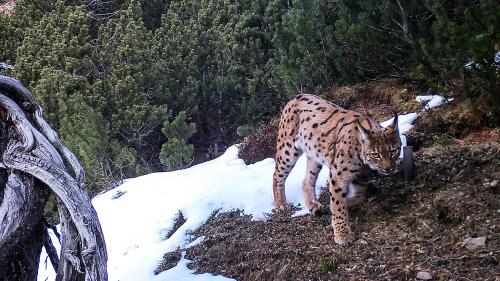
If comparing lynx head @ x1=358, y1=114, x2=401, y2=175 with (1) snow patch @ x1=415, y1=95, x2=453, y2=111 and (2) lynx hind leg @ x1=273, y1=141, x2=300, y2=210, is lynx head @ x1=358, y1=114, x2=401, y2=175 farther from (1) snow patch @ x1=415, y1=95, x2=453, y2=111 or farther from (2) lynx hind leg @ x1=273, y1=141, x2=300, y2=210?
(1) snow patch @ x1=415, y1=95, x2=453, y2=111

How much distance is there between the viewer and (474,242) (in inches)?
223

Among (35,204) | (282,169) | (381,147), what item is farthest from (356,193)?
(35,204)

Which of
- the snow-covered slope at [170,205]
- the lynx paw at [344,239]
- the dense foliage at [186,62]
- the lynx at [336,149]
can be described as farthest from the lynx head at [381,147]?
the snow-covered slope at [170,205]

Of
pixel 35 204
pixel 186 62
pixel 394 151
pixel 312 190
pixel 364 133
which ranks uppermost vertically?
pixel 186 62

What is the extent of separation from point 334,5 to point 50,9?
8.96m

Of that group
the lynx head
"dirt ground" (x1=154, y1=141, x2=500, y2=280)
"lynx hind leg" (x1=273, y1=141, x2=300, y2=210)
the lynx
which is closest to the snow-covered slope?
"lynx hind leg" (x1=273, y1=141, x2=300, y2=210)

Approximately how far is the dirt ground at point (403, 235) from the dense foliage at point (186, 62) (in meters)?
1.24

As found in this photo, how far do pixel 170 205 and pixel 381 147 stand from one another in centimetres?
405

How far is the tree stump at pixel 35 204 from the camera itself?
5.15 m

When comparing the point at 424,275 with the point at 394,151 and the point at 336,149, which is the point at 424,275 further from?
the point at 336,149

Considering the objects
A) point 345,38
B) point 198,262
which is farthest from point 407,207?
point 345,38

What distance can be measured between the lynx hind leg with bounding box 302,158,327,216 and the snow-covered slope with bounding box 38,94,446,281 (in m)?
0.25

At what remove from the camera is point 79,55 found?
15.7m

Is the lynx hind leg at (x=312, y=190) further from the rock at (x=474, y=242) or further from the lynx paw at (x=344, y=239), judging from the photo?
the rock at (x=474, y=242)
